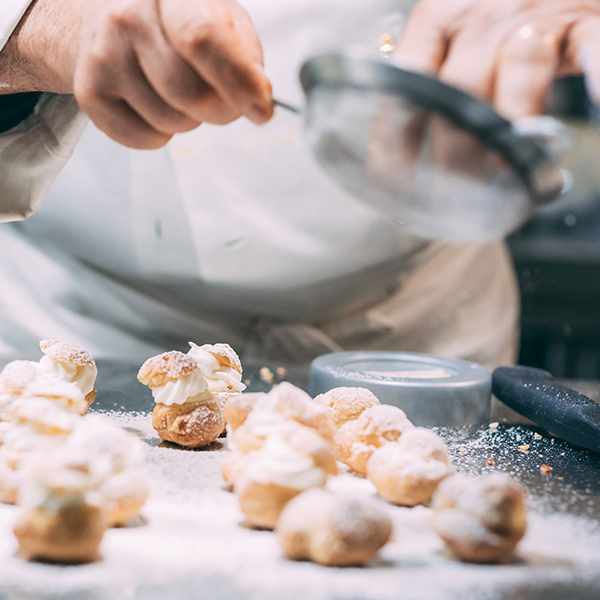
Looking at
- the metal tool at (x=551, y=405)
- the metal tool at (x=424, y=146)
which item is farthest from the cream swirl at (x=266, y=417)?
the metal tool at (x=551, y=405)

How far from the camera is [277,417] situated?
78 cm

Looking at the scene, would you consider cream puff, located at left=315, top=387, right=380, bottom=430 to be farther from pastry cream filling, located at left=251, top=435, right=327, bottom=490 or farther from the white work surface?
pastry cream filling, located at left=251, top=435, right=327, bottom=490

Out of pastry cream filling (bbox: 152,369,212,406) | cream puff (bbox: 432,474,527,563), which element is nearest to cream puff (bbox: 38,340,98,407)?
pastry cream filling (bbox: 152,369,212,406)

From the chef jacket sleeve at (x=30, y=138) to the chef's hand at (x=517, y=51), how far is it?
83 centimetres

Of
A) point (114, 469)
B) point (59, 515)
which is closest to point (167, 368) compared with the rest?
point (114, 469)

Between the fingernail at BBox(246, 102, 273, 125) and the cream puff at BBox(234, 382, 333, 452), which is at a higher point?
the fingernail at BBox(246, 102, 273, 125)

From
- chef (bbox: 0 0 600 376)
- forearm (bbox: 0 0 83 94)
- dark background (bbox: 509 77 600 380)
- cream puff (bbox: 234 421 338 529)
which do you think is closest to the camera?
cream puff (bbox: 234 421 338 529)

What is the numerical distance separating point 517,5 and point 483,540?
2.30ft

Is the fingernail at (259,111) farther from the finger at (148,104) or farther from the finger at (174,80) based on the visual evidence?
the finger at (148,104)

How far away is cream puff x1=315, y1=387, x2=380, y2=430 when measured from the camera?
3.15 ft

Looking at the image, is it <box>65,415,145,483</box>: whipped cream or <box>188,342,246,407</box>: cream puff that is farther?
<box>188,342,246,407</box>: cream puff

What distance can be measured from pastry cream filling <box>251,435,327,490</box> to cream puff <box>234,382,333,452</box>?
46mm

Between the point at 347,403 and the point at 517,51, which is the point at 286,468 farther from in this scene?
the point at 517,51

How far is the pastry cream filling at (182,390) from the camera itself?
0.95 m
